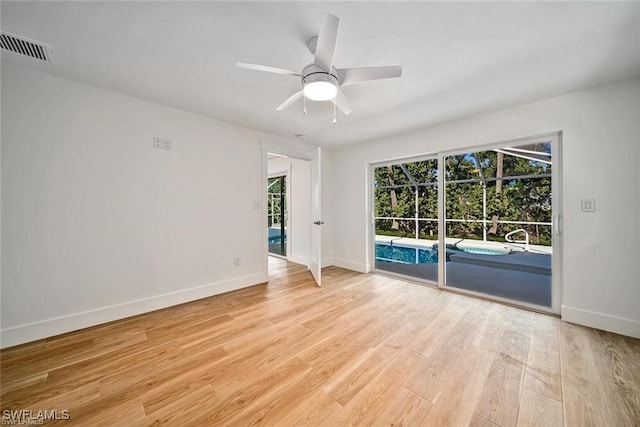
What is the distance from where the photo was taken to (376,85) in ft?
7.29

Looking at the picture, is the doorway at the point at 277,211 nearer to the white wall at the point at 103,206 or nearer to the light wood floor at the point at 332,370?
the white wall at the point at 103,206

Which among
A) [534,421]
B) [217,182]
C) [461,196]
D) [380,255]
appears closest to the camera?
[534,421]

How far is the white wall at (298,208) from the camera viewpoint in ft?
16.0

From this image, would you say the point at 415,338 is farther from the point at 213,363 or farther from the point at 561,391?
the point at 213,363

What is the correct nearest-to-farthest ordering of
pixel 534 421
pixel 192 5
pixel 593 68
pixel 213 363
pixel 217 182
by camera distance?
pixel 534 421 < pixel 192 5 < pixel 213 363 < pixel 593 68 < pixel 217 182

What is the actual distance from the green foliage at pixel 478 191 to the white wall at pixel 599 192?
39 cm

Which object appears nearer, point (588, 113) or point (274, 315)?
point (588, 113)

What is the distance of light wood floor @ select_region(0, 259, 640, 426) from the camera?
1301mm

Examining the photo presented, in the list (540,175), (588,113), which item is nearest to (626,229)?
(540,175)

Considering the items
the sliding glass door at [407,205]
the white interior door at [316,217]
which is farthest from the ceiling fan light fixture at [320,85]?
the sliding glass door at [407,205]

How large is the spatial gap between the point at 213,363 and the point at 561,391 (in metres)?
2.36

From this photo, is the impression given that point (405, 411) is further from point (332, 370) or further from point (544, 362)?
point (544, 362)

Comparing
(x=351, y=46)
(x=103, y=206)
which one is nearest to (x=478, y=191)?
(x=351, y=46)

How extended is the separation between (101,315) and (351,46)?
3412 millimetres
